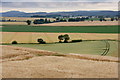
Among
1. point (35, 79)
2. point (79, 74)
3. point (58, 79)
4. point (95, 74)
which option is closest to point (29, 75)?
point (35, 79)

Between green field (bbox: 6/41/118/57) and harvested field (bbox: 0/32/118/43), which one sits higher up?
harvested field (bbox: 0/32/118/43)

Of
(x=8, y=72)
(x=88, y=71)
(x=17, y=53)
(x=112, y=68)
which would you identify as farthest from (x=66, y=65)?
(x=17, y=53)

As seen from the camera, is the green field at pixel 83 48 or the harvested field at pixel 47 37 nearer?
the green field at pixel 83 48

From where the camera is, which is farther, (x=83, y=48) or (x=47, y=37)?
(x=47, y=37)

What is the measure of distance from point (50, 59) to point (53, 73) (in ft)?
29.9

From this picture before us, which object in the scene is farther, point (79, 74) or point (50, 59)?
point (50, 59)

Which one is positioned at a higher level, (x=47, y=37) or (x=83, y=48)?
(x=47, y=37)

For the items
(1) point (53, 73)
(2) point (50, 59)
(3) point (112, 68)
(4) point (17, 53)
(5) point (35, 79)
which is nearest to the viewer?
(5) point (35, 79)

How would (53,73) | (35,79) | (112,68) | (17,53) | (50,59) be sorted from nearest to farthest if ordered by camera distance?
(35,79), (53,73), (112,68), (50,59), (17,53)

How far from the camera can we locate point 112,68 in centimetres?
2811

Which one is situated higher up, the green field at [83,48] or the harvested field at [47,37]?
the harvested field at [47,37]

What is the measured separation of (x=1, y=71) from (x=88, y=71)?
1045 cm

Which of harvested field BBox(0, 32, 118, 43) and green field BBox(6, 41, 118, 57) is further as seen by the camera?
harvested field BBox(0, 32, 118, 43)

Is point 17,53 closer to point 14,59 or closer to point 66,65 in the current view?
point 14,59
